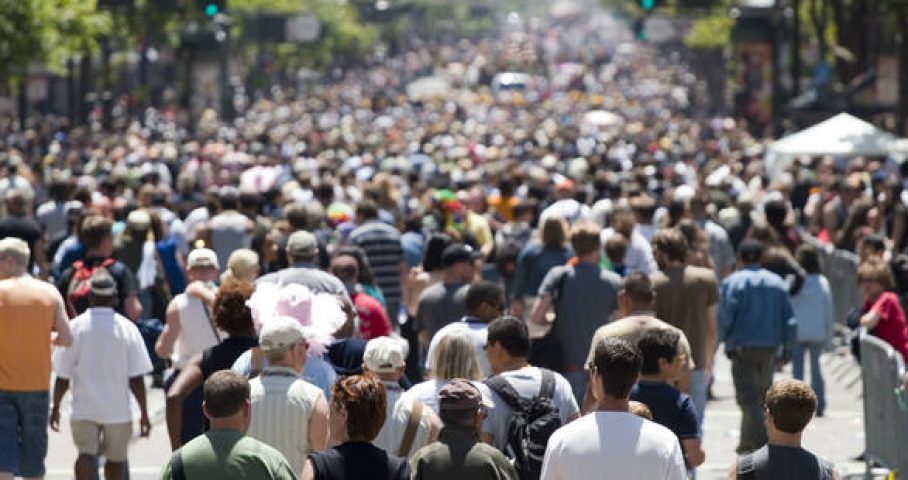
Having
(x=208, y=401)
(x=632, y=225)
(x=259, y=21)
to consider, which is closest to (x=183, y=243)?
(x=632, y=225)

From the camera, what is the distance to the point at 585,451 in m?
7.87

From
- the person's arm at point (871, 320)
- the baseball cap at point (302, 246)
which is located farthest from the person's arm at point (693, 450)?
the person's arm at point (871, 320)

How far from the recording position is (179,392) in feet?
35.0

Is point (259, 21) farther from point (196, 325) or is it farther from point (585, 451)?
point (585, 451)

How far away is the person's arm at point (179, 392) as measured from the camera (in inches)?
420

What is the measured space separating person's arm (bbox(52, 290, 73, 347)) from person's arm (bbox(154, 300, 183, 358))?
1015 millimetres

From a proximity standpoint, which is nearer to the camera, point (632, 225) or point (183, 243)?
point (632, 225)

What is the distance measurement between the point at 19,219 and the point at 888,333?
697 cm

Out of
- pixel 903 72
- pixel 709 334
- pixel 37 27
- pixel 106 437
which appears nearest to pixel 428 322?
pixel 709 334

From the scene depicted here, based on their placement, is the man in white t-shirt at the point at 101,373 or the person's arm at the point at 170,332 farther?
the person's arm at the point at 170,332

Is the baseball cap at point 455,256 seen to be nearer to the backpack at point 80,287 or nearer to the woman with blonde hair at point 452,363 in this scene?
the backpack at point 80,287

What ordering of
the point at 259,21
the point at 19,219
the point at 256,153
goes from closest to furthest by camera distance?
1. the point at 19,219
2. the point at 256,153
3. the point at 259,21

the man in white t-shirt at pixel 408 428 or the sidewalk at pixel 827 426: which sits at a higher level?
the man in white t-shirt at pixel 408 428

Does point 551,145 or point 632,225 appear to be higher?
point 632,225
